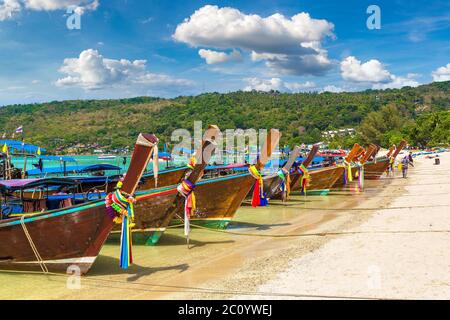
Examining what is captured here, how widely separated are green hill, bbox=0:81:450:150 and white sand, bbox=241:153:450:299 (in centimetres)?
9445

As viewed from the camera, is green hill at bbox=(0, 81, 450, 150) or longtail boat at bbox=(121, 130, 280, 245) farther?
green hill at bbox=(0, 81, 450, 150)

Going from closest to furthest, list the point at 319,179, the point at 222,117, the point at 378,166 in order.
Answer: the point at 319,179 < the point at 378,166 < the point at 222,117

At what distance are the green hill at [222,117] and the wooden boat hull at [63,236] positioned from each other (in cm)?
10030

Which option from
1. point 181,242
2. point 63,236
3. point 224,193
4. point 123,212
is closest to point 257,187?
point 224,193

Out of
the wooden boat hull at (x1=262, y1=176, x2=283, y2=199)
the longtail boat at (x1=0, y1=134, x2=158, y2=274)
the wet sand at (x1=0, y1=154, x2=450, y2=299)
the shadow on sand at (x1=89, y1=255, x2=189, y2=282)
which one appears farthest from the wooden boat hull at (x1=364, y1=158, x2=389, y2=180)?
the longtail boat at (x1=0, y1=134, x2=158, y2=274)

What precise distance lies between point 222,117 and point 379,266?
139m

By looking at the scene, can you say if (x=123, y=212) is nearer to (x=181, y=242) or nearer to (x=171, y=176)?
(x=181, y=242)

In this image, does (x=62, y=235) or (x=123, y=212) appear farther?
(x=62, y=235)

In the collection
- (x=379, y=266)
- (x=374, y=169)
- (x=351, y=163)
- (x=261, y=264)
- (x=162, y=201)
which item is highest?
(x=351, y=163)

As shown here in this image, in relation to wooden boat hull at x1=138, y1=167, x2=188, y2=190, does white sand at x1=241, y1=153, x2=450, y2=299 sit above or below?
below

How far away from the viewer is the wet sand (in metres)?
7.88

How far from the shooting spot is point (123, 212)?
8.64 m

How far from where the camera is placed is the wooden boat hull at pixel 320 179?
80.9 ft

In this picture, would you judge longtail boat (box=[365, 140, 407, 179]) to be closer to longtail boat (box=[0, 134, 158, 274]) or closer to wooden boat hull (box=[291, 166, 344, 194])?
wooden boat hull (box=[291, 166, 344, 194])
